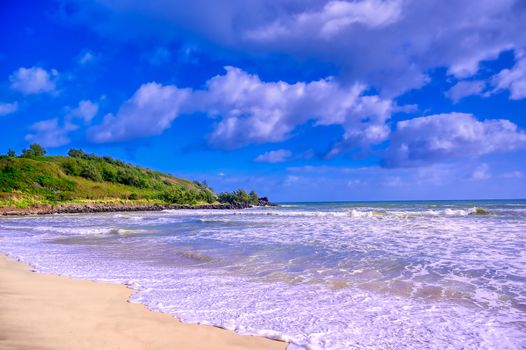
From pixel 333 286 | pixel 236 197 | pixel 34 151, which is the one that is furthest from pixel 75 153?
pixel 333 286

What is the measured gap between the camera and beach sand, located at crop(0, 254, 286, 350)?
4270 mm

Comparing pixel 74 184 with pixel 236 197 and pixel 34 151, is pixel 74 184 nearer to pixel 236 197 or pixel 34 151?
pixel 34 151

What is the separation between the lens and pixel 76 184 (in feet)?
223

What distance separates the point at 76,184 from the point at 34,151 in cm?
2499

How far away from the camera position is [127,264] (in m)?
10.3

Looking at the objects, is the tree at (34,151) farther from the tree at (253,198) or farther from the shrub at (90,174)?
the tree at (253,198)

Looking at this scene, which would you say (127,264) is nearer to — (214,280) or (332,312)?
(214,280)

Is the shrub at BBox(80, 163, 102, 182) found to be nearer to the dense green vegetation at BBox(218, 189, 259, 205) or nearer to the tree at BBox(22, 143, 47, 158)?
the tree at BBox(22, 143, 47, 158)

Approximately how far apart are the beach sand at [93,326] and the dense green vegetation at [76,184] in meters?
52.9

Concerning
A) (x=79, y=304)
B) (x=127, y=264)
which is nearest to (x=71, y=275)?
(x=127, y=264)

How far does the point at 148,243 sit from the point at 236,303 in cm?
1022

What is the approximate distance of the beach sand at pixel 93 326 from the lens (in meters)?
4.27

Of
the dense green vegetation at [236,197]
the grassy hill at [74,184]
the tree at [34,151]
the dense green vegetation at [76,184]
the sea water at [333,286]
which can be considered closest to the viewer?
the sea water at [333,286]

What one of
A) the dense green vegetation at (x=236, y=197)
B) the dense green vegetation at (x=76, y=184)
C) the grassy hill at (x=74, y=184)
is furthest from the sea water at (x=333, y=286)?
the dense green vegetation at (x=236, y=197)
